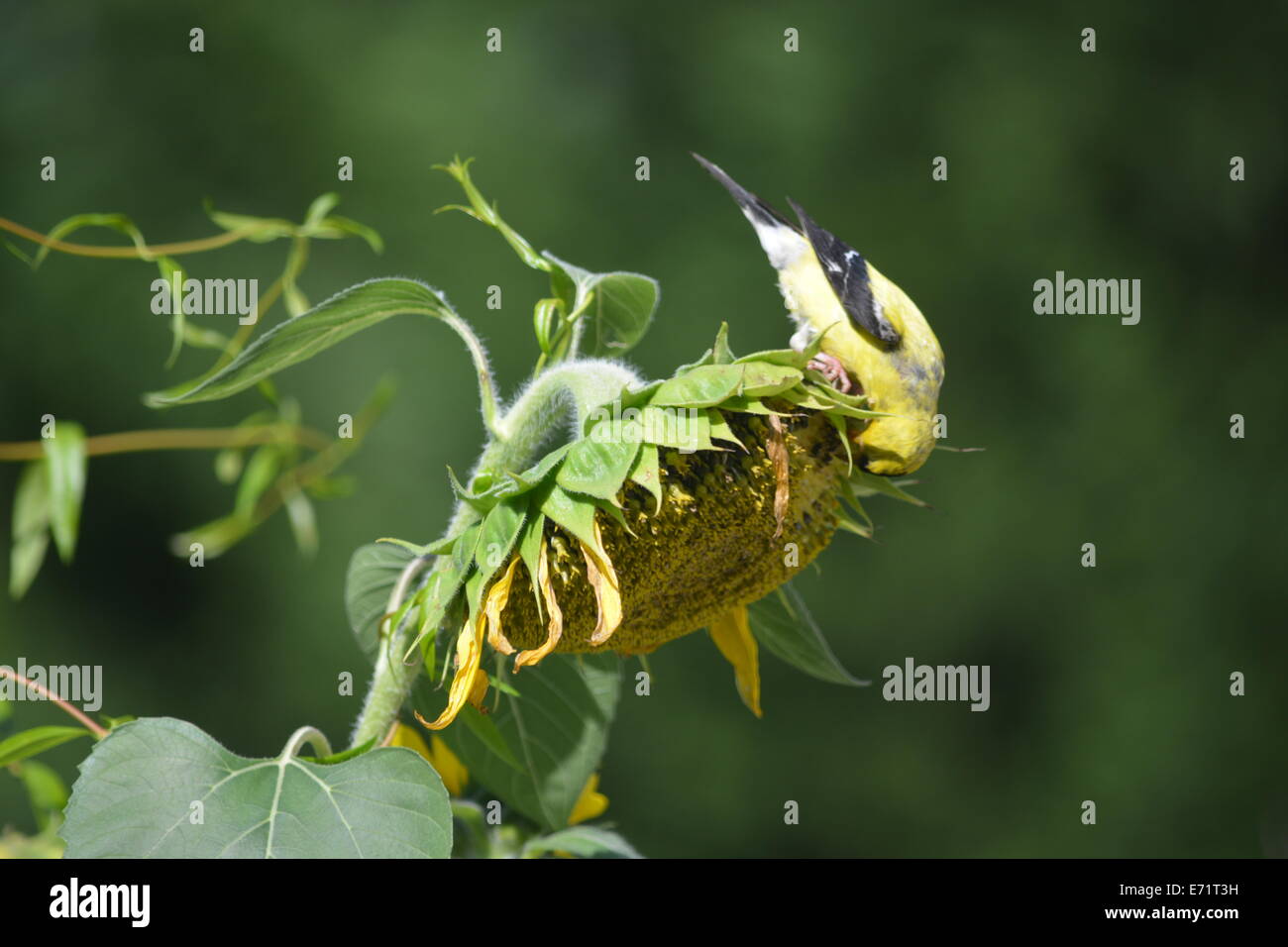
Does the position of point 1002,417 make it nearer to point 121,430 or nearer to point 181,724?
point 121,430

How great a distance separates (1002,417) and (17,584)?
264cm

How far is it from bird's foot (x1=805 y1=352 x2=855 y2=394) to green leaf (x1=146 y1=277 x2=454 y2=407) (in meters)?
0.21

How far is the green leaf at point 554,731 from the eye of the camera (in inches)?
31.1

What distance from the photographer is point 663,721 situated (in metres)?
2.73

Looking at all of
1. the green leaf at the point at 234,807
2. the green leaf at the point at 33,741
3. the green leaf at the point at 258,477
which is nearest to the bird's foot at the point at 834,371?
the green leaf at the point at 234,807

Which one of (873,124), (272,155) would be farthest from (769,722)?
(272,155)

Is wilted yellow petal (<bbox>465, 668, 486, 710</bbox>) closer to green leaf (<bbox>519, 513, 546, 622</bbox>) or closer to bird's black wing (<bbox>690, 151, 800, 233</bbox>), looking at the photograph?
green leaf (<bbox>519, 513, 546, 622</bbox>)

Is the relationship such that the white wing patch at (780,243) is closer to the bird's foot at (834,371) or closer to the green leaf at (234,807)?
the bird's foot at (834,371)

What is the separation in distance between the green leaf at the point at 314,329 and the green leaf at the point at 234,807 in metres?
0.16

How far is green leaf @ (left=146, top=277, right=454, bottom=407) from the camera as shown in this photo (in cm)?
63

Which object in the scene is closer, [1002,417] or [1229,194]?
[1002,417]

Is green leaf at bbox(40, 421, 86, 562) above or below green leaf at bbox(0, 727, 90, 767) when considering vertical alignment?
above

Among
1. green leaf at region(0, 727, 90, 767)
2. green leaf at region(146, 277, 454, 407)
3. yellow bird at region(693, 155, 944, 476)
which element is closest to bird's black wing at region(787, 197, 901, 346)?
yellow bird at region(693, 155, 944, 476)

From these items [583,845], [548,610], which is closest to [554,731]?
[583,845]
